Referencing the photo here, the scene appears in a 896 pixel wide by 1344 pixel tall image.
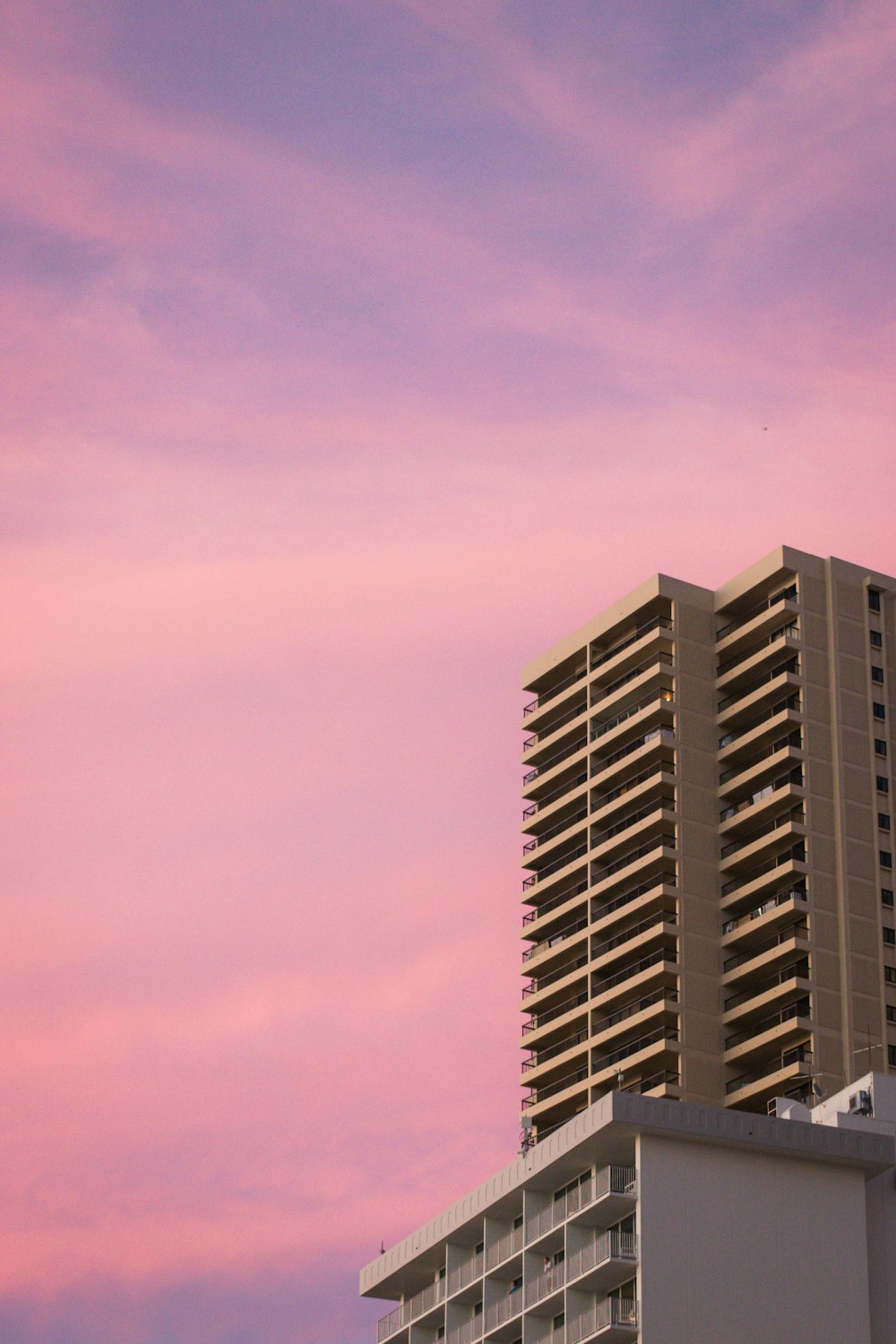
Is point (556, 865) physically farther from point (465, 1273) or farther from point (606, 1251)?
point (606, 1251)

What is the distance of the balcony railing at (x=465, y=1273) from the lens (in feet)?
340

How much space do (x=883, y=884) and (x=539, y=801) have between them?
97.7ft

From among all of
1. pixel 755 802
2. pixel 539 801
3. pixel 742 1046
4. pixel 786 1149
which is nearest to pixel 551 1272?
pixel 786 1149

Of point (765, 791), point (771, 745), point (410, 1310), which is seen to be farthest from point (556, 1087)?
point (410, 1310)

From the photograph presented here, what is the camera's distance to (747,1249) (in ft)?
295

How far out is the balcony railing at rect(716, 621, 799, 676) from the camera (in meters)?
156

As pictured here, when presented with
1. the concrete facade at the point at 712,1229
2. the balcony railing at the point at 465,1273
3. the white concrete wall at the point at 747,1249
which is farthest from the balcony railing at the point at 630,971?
the white concrete wall at the point at 747,1249

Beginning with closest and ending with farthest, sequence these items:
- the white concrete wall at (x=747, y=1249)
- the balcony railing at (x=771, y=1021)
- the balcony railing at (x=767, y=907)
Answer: the white concrete wall at (x=747, y=1249), the balcony railing at (x=771, y=1021), the balcony railing at (x=767, y=907)

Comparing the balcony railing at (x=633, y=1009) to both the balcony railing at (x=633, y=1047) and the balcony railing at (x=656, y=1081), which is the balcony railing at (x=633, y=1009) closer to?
the balcony railing at (x=633, y=1047)

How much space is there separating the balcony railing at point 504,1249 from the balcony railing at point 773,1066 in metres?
40.9

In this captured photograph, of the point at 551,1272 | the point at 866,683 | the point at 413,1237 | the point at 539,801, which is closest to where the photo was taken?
the point at 551,1272

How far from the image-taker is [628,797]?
518 ft

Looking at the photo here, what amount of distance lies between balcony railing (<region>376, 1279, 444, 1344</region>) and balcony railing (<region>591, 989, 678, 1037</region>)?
129ft

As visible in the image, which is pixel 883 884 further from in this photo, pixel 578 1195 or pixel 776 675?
pixel 578 1195
